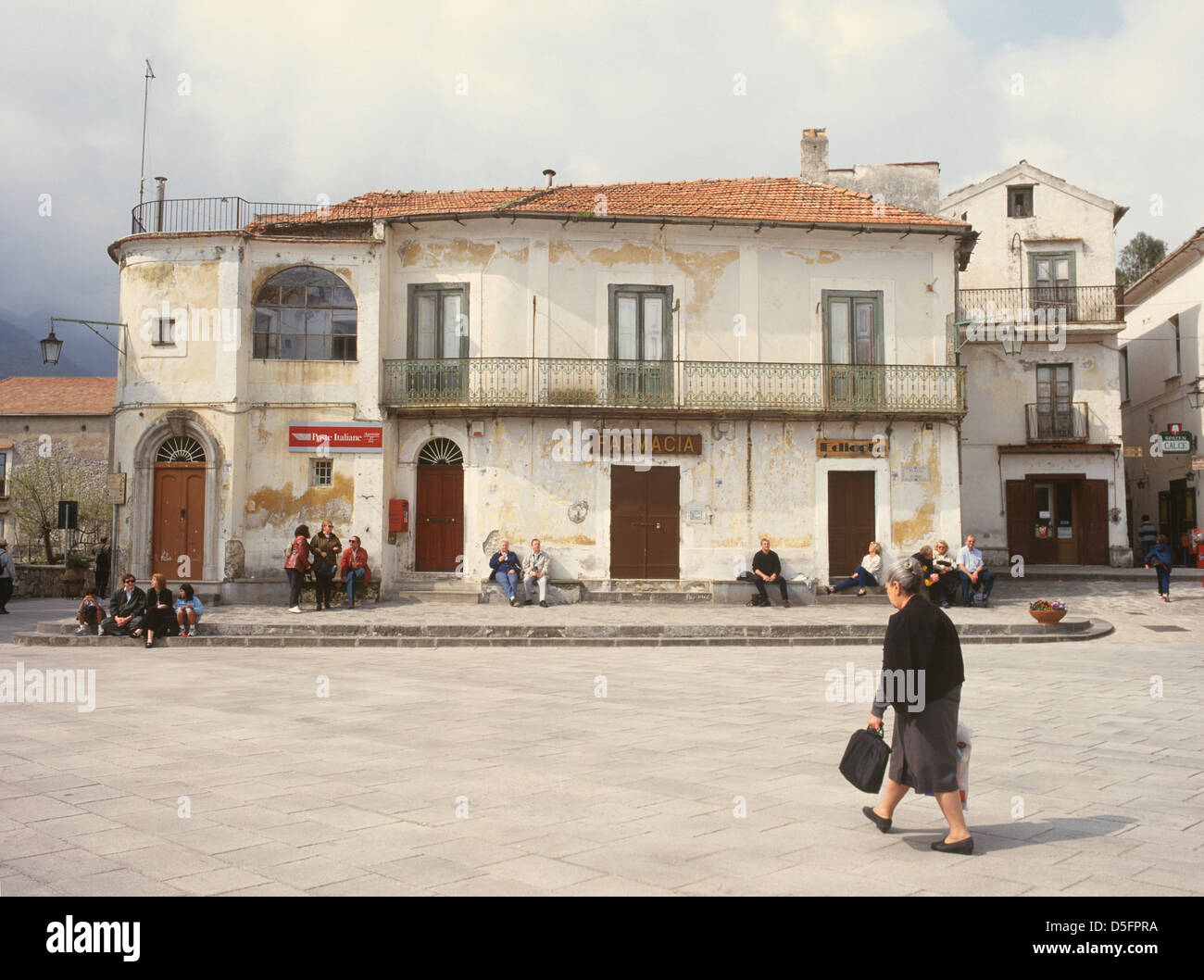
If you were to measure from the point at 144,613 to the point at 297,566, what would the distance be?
377 cm

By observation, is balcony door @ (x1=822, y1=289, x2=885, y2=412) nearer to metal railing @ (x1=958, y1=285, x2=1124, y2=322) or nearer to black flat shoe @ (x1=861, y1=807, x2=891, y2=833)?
metal railing @ (x1=958, y1=285, x2=1124, y2=322)

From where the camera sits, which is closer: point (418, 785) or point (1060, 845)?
point (1060, 845)

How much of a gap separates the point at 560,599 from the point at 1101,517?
58.8 ft

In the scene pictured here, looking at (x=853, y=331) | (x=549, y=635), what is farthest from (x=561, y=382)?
(x=549, y=635)

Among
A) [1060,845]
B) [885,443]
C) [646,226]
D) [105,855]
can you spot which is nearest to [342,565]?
[646,226]

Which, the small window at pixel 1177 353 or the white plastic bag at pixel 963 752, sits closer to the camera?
the white plastic bag at pixel 963 752

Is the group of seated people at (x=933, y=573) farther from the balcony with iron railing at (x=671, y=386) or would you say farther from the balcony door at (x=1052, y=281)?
the balcony door at (x=1052, y=281)

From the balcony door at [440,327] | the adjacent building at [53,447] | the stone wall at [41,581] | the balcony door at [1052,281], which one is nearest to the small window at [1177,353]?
the balcony door at [1052,281]

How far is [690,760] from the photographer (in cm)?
739

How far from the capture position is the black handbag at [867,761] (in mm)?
5383

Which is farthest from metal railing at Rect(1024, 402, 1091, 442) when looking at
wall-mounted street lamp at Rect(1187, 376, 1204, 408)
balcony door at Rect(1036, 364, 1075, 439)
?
wall-mounted street lamp at Rect(1187, 376, 1204, 408)

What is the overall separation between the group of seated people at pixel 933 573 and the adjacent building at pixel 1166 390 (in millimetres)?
11440

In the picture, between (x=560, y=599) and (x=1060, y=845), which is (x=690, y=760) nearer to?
(x=1060, y=845)

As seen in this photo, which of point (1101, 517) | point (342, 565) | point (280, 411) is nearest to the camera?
point (342, 565)
